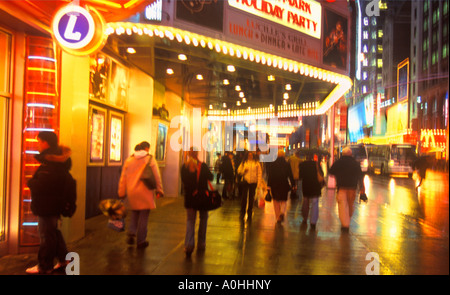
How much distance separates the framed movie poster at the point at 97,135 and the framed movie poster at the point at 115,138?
16.8 inches

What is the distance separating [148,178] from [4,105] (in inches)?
105

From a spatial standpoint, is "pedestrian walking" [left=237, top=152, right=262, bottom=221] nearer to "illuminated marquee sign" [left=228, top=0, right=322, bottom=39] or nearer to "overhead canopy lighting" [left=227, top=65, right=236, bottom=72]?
"overhead canopy lighting" [left=227, top=65, right=236, bottom=72]

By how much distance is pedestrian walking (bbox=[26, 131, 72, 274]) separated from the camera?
17.8 ft

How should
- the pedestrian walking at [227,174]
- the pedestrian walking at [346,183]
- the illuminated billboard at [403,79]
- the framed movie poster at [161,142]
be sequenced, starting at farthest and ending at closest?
the illuminated billboard at [403,79], the pedestrian walking at [227,174], the framed movie poster at [161,142], the pedestrian walking at [346,183]

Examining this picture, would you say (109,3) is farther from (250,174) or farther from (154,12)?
(250,174)

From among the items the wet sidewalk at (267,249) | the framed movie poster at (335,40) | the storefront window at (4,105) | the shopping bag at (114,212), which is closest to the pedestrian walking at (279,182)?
the wet sidewalk at (267,249)

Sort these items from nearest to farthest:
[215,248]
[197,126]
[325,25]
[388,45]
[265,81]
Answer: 1. [215,248]
2. [325,25]
3. [265,81]
4. [197,126]
5. [388,45]

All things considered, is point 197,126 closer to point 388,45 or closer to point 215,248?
point 215,248

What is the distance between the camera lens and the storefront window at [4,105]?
22.1ft

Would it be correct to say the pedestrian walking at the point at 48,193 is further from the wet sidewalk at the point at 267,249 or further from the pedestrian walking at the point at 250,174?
the pedestrian walking at the point at 250,174

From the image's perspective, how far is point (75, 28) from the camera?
21.0ft
